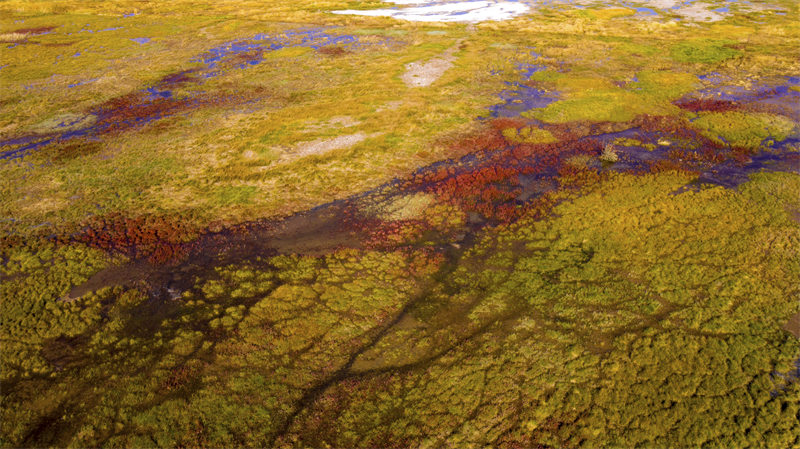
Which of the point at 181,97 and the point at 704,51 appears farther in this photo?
the point at 704,51

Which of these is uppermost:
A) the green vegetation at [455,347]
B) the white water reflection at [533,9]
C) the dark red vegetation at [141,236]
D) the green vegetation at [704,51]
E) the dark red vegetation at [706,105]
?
the white water reflection at [533,9]

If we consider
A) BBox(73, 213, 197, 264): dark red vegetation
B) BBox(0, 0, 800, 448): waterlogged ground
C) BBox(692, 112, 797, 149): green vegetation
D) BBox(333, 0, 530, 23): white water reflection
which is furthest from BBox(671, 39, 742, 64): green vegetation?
BBox(73, 213, 197, 264): dark red vegetation

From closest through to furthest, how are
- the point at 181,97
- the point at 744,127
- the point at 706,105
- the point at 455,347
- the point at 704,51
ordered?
the point at 455,347
the point at 744,127
the point at 706,105
the point at 181,97
the point at 704,51

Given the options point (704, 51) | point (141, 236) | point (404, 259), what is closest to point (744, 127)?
point (704, 51)

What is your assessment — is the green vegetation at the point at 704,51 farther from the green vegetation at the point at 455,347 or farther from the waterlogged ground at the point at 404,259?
the green vegetation at the point at 455,347

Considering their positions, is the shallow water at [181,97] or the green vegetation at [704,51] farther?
the green vegetation at [704,51]

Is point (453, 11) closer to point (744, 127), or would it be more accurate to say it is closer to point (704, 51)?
point (704, 51)

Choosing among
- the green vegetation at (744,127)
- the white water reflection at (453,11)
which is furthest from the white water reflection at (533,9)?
the green vegetation at (744,127)
